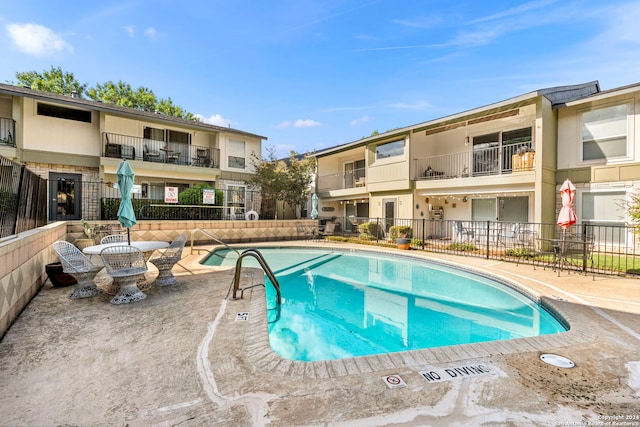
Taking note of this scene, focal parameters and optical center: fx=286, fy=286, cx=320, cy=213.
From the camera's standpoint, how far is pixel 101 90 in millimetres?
28453

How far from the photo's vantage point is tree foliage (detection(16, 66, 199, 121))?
2595cm

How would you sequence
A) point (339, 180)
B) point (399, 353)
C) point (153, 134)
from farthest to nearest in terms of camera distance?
point (339, 180)
point (153, 134)
point (399, 353)

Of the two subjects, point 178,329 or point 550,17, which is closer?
point 178,329

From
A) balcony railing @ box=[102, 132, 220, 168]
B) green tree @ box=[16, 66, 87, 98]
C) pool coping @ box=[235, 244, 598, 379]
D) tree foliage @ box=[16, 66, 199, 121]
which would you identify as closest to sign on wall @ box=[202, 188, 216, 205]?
balcony railing @ box=[102, 132, 220, 168]

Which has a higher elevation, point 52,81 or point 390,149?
point 52,81

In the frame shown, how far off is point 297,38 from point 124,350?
16310 millimetres

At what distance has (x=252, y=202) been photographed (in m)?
19.6

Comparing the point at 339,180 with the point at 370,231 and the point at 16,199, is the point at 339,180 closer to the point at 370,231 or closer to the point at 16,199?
the point at 370,231

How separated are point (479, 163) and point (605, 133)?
4.71 metres

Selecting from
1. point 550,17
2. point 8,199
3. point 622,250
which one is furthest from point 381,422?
A: point 550,17

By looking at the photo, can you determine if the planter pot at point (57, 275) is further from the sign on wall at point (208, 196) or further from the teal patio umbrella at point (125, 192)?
the sign on wall at point (208, 196)

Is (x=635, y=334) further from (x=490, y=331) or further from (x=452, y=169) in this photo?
(x=452, y=169)

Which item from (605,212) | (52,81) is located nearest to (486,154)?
(605,212)

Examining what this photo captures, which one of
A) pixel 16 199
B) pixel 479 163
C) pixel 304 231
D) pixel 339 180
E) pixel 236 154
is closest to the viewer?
pixel 16 199
